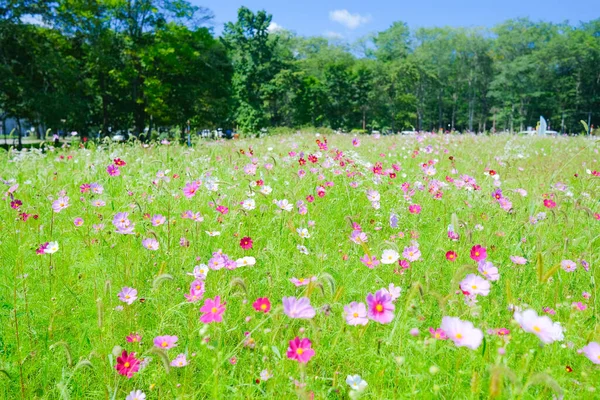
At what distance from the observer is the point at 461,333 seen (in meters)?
1.15

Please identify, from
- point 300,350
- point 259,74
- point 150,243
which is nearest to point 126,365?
point 300,350

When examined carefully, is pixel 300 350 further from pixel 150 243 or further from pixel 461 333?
pixel 150 243

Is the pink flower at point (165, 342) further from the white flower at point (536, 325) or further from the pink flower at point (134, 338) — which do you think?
the white flower at point (536, 325)

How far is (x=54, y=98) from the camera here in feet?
62.1

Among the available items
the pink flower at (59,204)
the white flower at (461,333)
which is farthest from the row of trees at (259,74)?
the white flower at (461,333)

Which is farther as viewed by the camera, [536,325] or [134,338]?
[134,338]

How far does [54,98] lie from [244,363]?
21127 mm

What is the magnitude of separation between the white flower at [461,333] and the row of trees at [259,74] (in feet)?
70.3

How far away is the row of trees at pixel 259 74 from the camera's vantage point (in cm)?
1995

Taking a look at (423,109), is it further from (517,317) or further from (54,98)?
(517,317)

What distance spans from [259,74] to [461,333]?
119 ft

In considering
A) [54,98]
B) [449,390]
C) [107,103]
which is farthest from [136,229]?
[107,103]

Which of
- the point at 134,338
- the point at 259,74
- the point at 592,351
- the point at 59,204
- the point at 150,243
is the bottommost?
the point at 134,338

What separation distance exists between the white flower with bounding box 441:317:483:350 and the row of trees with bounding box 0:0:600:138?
70.3 feet
